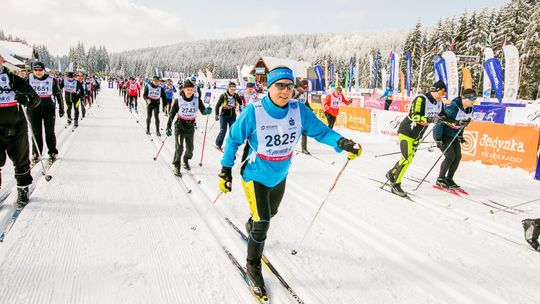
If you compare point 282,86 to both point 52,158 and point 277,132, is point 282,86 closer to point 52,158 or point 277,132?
point 277,132

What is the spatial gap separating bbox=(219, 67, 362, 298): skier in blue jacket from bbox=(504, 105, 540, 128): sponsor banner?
1664cm

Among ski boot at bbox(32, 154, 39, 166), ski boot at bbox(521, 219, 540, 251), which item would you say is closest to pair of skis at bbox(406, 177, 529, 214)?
ski boot at bbox(521, 219, 540, 251)

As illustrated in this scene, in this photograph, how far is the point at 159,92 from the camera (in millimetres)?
12680

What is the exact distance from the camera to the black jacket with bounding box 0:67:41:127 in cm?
456

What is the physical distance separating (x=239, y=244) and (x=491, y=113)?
17970mm

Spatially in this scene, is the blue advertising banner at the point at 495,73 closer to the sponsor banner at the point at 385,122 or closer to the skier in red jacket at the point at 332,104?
the sponsor banner at the point at 385,122

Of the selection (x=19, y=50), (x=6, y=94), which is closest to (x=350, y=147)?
(x=6, y=94)

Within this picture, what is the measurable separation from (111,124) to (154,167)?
26.0 ft

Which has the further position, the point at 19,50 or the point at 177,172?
the point at 19,50

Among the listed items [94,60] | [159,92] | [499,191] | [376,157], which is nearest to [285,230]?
[499,191]

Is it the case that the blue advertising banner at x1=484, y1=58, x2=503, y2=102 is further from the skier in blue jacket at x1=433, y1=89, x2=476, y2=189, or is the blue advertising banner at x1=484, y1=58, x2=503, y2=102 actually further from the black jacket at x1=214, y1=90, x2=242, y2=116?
the black jacket at x1=214, y1=90, x2=242, y2=116

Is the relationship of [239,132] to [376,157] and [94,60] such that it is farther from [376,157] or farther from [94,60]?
[94,60]

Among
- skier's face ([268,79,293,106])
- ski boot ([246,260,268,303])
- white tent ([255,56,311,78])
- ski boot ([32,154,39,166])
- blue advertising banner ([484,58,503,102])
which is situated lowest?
ski boot ([246,260,268,303])

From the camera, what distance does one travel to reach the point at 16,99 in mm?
4691
